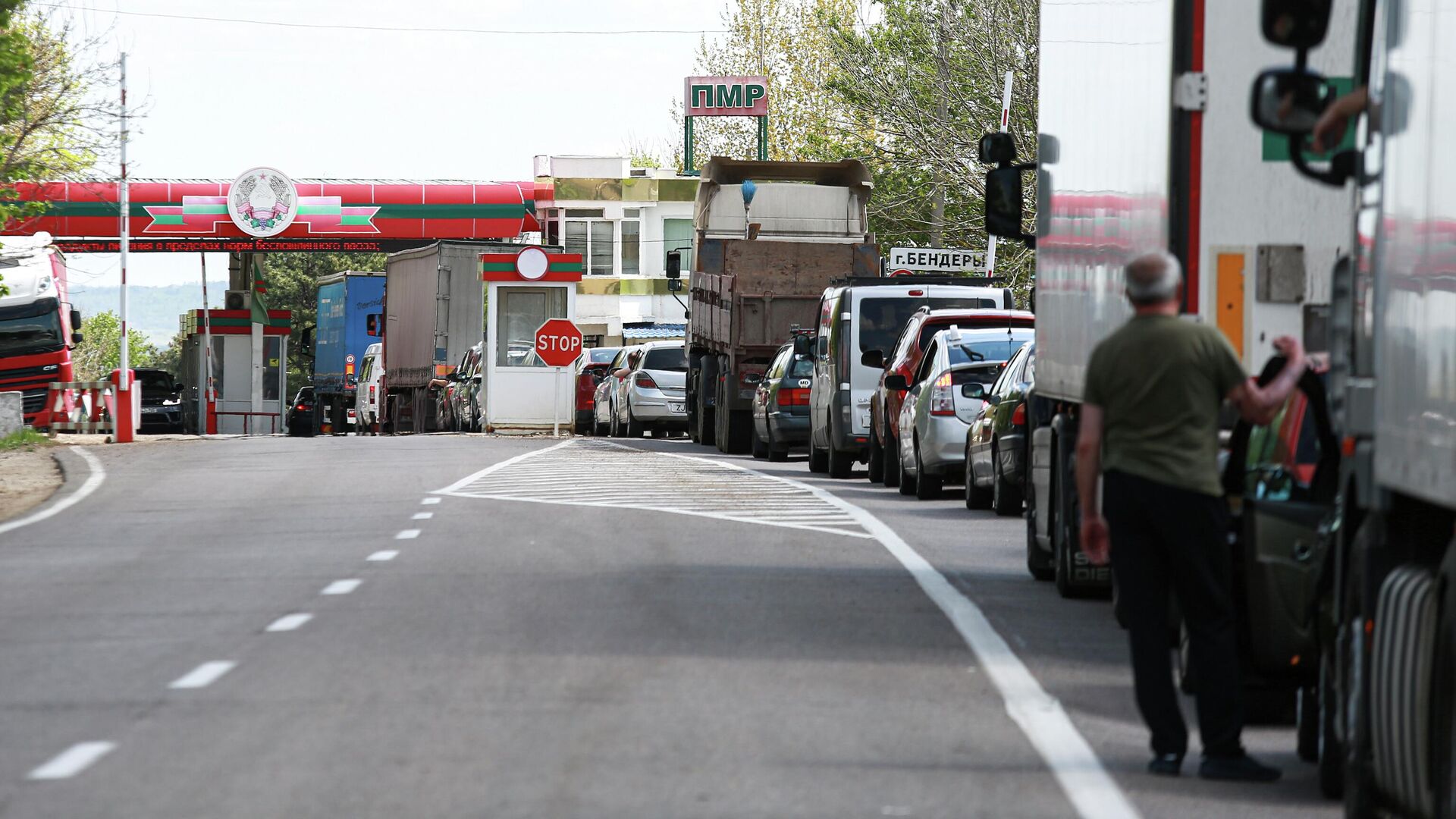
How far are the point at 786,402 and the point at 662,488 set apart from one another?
6513 mm

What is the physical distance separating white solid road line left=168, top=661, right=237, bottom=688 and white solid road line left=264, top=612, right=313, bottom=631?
118 cm

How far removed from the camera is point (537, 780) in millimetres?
7039

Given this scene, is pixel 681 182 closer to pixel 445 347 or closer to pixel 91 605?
pixel 445 347

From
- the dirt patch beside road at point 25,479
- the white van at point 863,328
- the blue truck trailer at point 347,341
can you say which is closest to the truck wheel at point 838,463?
the white van at point 863,328

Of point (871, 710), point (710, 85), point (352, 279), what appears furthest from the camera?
point (710, 85)

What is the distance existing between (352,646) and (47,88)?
26.8 m

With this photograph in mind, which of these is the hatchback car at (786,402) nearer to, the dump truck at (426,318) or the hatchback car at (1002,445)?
the hatchback car at (1002,445)

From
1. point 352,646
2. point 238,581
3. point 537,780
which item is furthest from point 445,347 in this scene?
point 537,780

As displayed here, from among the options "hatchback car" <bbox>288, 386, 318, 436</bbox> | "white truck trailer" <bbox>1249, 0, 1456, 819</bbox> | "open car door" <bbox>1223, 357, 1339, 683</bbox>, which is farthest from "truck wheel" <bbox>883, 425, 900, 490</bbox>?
"hatchback car" <bbox>288, 386, 318, 436</bbox>

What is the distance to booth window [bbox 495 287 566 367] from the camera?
4236cm

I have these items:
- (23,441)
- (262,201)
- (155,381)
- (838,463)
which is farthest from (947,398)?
(155,381)

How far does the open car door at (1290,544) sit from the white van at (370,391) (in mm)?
47163

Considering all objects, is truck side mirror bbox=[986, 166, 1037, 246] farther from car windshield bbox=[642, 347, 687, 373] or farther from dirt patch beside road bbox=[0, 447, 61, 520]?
car windshield bbox=[642, 347, 687, 373]

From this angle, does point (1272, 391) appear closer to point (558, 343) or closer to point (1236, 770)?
point (1236, 770)
